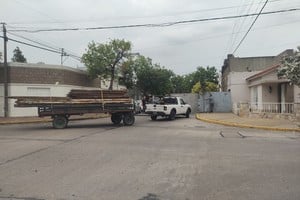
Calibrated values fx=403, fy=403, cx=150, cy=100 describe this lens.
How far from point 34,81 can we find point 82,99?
39.8ft

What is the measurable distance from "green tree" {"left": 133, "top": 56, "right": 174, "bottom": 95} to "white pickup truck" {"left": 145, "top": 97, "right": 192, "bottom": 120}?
15.1 meters

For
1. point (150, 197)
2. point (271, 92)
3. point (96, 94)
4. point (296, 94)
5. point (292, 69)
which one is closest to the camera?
point (150, 197)

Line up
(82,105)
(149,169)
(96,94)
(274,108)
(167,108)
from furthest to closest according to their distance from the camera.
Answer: (167,108), (274,108), (96,94), (82,105), (149,169)

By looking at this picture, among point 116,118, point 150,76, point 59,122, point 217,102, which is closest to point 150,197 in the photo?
point 59,122

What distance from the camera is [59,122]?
74.9ft

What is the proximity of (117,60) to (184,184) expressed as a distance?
34.1 metres

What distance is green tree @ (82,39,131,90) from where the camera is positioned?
40.3 m

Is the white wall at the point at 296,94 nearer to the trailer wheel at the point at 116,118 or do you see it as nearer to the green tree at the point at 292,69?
the green tree at the point at 292,69

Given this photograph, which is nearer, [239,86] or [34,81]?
[34,81]

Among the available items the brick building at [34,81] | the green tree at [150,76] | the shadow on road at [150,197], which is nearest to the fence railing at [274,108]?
the brick building at [34,81]

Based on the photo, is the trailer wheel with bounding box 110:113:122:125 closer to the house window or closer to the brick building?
the brick building

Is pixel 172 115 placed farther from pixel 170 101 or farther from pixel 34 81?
pixel 34 81

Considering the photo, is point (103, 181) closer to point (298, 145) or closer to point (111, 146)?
point (111, 146)

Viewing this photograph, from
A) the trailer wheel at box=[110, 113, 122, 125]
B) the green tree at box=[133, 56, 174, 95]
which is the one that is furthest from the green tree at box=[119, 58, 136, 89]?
the trailer wheel at box=[110, 113, 122, 125]
